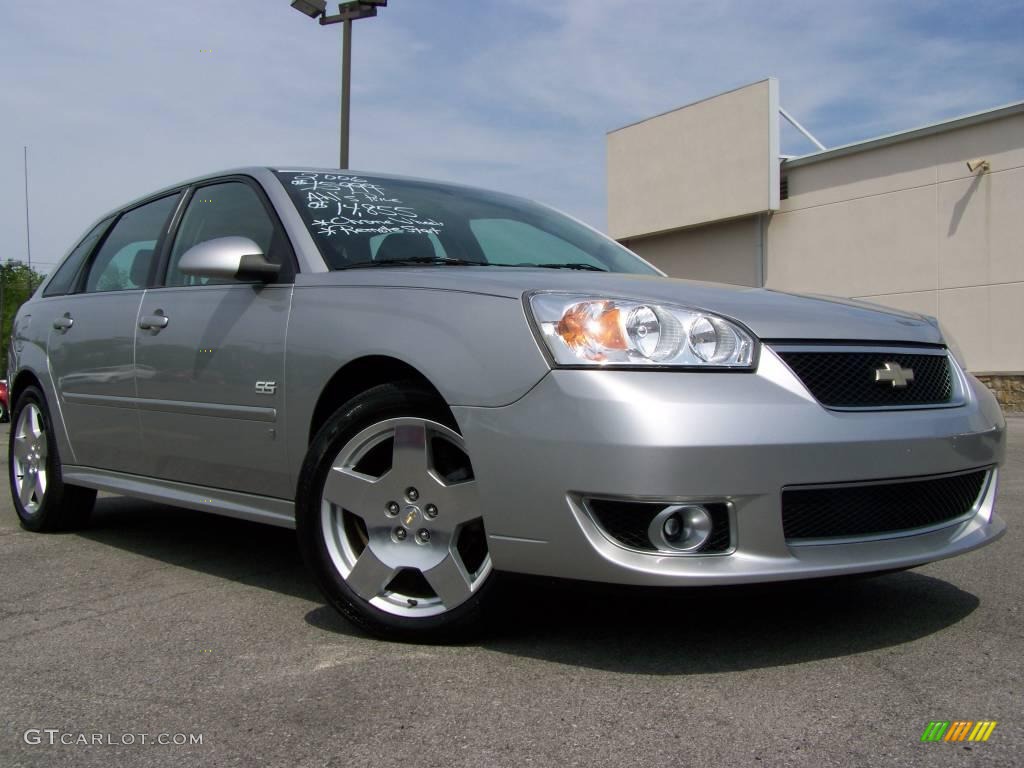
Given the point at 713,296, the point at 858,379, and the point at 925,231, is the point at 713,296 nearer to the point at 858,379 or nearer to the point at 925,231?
the point at 858,379

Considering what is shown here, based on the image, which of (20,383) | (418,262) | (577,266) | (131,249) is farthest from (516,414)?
(20,383)

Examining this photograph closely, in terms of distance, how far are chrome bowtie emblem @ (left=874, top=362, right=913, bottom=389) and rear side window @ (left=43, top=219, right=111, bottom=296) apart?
12.5ft

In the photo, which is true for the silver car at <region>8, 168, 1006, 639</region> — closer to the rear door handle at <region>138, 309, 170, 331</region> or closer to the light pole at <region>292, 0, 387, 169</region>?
the rear door handle at <region>138, 309, 170, 331</region>

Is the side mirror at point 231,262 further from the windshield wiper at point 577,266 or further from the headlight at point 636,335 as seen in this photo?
the headlight at point 636,335

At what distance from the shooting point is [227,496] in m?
3.66

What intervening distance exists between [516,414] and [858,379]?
36.0 inches

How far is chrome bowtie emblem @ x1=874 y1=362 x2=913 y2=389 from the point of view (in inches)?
109

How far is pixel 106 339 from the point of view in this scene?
4320mm

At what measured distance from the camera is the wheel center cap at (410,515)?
2.86 m

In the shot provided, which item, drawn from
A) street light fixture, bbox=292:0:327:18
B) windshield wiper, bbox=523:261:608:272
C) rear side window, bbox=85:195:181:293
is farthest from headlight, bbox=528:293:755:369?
street light fixture, bbox=292:0:327:18

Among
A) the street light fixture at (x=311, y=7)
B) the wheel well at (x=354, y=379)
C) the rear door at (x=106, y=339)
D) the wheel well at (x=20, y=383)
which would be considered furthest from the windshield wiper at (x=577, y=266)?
the street light fixture at (x=311, y=7)

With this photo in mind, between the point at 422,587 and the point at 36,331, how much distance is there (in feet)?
9.92
